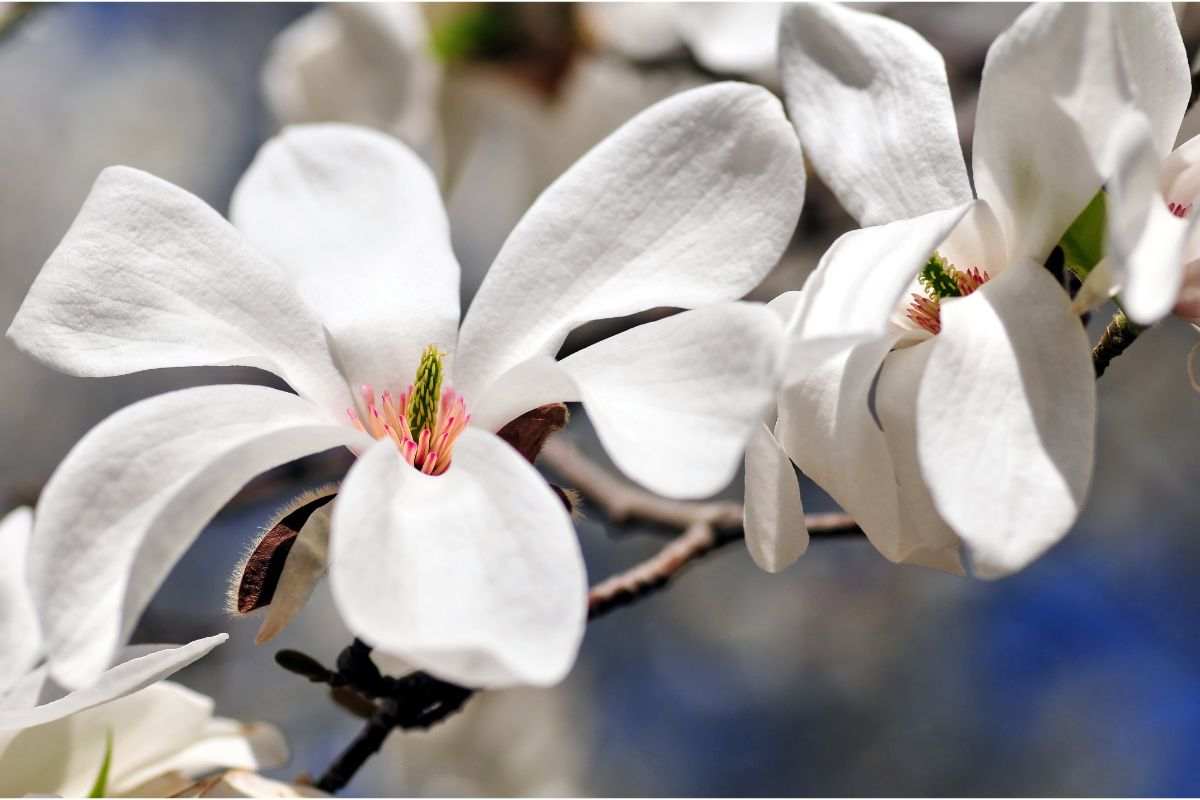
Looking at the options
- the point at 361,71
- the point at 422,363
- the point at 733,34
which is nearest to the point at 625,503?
the point at 733,34

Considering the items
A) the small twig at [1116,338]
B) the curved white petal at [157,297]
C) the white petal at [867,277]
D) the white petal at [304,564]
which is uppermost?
the curved white petal at [157,297]

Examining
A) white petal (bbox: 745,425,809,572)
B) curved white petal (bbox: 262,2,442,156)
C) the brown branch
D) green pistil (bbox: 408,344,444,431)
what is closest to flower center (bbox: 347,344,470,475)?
green pistil (bbox: 408,344,444,431)

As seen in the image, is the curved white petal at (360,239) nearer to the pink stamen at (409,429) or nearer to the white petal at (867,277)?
the pink stamen at (409,429)

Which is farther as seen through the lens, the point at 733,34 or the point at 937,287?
the point at 733,34

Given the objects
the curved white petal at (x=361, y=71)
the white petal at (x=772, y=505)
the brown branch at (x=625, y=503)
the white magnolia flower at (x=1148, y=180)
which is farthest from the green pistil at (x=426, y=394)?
the curved white petal at (x=361, y=71)

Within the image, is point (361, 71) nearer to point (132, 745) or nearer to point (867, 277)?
point (132, 745)

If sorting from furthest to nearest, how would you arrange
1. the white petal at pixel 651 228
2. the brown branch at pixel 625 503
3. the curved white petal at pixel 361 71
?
1. the curved white petal at pixel 361 71
2. the brown branch at pixel 625 503
3. the white petal at pixel 651 228

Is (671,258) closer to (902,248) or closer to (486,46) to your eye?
(902,248)

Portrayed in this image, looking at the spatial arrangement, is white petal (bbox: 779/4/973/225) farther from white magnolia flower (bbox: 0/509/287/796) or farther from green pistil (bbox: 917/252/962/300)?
white magnolia flower (bbox: 0/509/287/796)
